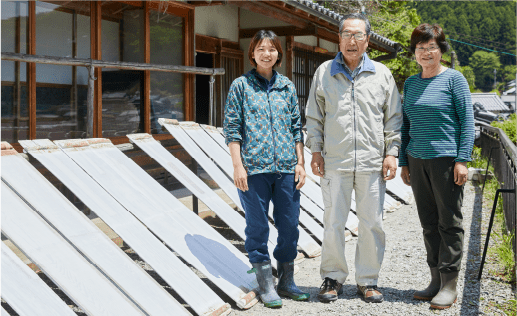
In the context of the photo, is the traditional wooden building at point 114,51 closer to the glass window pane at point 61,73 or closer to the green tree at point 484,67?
the glass window pane at point 61,73

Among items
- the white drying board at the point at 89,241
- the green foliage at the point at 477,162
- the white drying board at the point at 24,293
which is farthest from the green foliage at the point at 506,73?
the white drying board at the point at 24,293

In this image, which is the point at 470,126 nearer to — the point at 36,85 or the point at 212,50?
the point at 36,85

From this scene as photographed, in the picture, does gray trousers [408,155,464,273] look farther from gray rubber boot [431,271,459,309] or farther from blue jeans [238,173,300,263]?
blue jeans [238,173,300,263]

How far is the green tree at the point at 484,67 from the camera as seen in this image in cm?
9638

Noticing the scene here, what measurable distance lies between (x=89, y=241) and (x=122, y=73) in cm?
367

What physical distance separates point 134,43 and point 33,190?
3789 millimetres

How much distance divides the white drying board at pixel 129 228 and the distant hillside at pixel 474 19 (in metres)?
69.7

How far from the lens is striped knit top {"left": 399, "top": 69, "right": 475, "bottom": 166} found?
330cm

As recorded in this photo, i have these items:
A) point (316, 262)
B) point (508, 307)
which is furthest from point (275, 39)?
point (508, 307)

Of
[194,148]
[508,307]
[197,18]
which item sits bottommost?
[508,307]

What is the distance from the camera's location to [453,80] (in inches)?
133

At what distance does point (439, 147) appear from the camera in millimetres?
3340

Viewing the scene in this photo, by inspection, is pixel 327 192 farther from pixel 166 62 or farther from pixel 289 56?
pixel 289 56

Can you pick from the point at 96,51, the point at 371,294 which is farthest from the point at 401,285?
the point at 96,51
